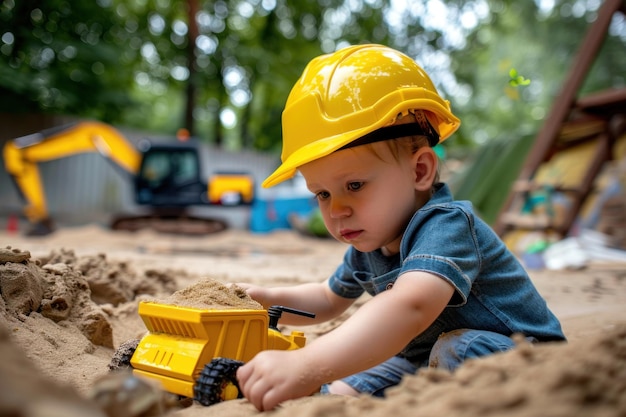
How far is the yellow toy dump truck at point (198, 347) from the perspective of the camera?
1171 millimetres

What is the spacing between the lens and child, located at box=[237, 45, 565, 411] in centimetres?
132

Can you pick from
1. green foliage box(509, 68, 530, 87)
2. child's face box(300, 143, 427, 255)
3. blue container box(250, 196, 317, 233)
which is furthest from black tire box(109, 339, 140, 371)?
blue container box(250, 196, 317, 233)

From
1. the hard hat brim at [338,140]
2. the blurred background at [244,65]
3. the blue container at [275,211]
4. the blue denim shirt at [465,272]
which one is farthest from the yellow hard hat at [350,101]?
the blue container at [275,211]

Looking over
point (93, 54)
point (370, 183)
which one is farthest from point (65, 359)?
point (93, 54)

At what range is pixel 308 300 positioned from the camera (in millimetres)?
1891

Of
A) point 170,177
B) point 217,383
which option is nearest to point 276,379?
point 217,383

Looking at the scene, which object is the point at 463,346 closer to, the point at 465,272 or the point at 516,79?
the point at 465,272

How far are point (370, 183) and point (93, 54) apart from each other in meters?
9.30

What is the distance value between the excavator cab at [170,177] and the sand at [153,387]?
6174mm

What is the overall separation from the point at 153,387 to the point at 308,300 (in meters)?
1.04

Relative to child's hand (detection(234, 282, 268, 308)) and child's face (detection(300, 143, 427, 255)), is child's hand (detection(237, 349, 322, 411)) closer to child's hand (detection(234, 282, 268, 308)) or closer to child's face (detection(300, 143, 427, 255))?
child's face (detection(300, 143, 427, 255))

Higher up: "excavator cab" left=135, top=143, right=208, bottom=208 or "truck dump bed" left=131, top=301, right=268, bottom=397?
"truck dump bed" left=131, top=301, right=268, bottom=397

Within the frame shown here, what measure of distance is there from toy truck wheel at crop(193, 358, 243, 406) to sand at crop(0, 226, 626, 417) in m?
0.02

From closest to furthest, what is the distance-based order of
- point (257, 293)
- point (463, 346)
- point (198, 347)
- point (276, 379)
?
point (276, 379), point (198, 347), point (463, 346), point (257, 293)
